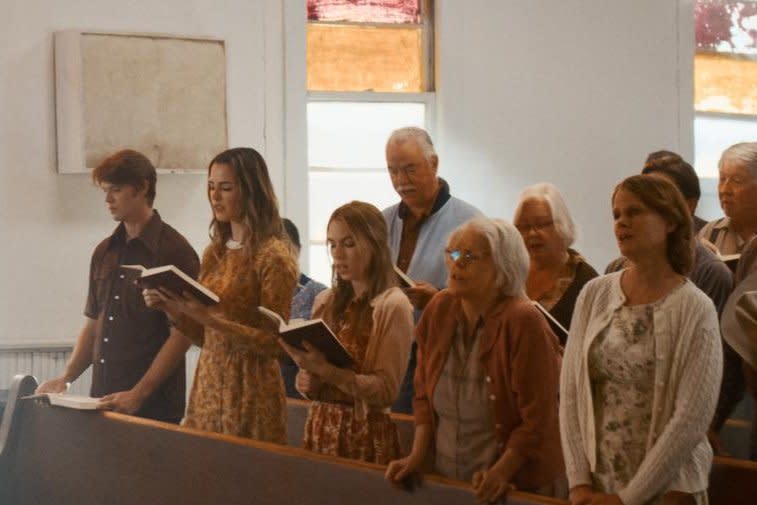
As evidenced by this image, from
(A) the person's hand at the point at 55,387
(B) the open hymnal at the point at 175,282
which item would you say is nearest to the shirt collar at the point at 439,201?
(B) the open hymnal at the point at 175,282

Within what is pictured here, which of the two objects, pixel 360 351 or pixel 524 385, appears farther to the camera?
pixel 360 351

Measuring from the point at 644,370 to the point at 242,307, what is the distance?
5.44 ft

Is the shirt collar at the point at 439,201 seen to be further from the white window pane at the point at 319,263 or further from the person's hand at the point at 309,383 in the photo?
the white window pane at the point at 319,263

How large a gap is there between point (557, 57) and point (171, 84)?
2574 mm

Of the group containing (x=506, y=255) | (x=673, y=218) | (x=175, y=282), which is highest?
(x=673, y=218)

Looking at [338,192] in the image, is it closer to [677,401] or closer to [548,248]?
[548,248]

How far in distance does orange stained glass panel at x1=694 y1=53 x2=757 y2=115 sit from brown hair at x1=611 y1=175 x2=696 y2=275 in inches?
227

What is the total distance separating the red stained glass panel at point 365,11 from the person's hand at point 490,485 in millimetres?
4858

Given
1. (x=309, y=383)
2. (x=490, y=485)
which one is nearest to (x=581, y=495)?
(x=490, y=485)

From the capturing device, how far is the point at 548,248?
4656 mm

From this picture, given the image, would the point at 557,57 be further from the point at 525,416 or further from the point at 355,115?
the point at 525,416

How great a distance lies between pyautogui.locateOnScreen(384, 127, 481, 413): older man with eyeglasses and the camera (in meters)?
5.27

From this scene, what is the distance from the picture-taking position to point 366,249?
424 cm

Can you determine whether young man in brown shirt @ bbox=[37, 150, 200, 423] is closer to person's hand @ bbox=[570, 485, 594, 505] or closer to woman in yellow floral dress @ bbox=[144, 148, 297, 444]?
woman in yellow floral dress @ bbox=[144, 148, 297, 444]
